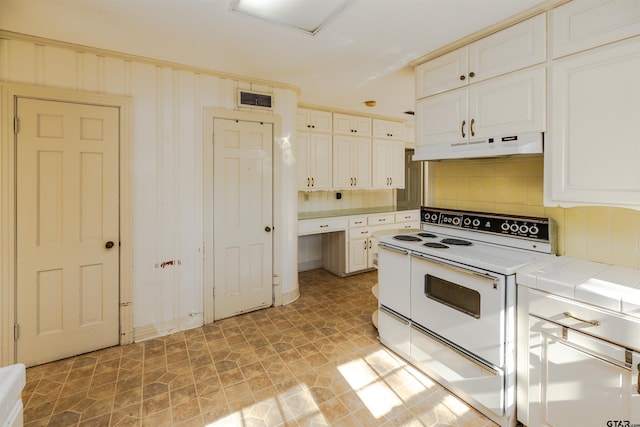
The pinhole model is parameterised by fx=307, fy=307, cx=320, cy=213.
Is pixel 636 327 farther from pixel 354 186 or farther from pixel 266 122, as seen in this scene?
pixel 354 186

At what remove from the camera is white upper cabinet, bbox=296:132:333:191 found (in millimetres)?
4211

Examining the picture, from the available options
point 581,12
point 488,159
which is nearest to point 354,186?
point 488,159

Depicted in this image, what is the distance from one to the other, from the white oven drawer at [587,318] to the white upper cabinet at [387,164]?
3442 mm

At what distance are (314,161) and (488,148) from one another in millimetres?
2574

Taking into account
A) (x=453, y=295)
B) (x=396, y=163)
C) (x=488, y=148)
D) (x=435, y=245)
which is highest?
(x=396, y=163)

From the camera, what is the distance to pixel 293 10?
1.94 metres

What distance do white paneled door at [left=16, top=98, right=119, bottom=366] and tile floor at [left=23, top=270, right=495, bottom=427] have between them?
25cm

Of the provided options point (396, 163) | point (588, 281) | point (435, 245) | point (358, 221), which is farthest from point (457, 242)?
point (396, 163)

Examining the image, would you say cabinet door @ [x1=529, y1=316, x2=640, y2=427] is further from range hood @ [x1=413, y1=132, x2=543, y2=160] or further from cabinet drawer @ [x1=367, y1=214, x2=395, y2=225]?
cabinet drawer @ [x1=367, y1=214, x2=395, y2=225]

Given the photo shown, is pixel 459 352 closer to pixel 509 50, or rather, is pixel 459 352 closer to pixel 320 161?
pixel 509 50

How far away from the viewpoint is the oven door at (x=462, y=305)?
1711mm

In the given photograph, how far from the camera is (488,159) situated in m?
2.39

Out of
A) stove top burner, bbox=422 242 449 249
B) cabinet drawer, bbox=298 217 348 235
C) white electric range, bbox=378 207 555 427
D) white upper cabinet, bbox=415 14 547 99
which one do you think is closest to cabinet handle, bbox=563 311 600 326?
white electric range, bbox=378 207 555 427

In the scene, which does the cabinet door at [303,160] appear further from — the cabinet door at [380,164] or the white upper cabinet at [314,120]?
the cabinet door at [380,164]
